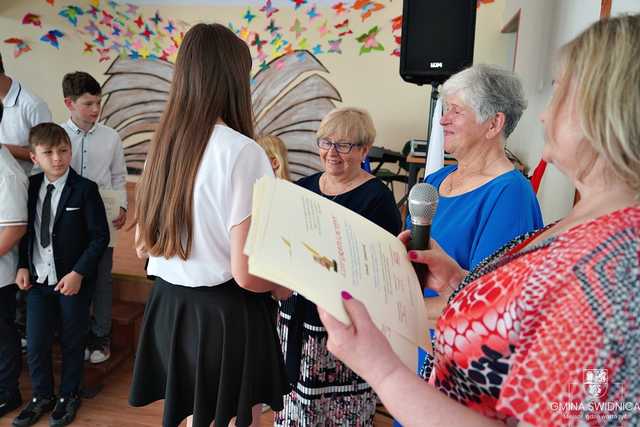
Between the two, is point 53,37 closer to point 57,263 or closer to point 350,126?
point 57,263

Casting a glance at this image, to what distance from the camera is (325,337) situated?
68.2 inches

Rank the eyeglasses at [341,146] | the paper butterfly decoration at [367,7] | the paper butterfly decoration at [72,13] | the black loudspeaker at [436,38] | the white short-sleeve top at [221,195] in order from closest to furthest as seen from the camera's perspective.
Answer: the white short-sleeve top at [221,195] → the eyeglasses at [341,146] → the black loudspeaker at [436,38] → the paper butterfly decoration at [367,7] → the paper butterfly decoration at [72,13]

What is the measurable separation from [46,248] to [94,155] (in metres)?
0.71

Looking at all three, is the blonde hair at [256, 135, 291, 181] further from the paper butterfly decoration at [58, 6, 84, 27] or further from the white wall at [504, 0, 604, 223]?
the paper butterfly decoration at [58, 6, 84, 27]

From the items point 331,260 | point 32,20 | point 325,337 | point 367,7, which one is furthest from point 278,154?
point 32,20

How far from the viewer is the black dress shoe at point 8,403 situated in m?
2.12

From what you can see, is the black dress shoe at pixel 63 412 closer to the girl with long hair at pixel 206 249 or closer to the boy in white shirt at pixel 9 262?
the boy in white shirt at pixel 9 262

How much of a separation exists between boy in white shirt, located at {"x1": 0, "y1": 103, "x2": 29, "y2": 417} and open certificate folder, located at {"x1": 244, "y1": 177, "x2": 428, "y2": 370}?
5.96ft

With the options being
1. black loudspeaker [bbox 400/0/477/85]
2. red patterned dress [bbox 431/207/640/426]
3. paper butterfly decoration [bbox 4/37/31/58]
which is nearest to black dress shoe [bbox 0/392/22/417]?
red patterned dress [bbox 431/207/640/426]

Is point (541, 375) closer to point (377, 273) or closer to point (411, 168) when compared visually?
point (377, 273)

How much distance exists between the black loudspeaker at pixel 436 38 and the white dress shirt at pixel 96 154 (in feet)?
6.23

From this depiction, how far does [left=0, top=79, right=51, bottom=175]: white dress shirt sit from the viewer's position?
2422 millimetres

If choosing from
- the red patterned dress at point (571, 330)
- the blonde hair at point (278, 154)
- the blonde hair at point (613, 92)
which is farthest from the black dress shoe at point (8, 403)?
the blonde hair at point (613, 92)

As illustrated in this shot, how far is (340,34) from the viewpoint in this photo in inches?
190
